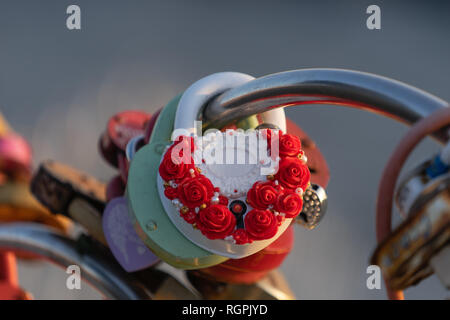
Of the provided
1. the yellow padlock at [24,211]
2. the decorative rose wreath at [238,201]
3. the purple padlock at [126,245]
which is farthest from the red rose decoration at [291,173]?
the yellow padlock at [24,211]

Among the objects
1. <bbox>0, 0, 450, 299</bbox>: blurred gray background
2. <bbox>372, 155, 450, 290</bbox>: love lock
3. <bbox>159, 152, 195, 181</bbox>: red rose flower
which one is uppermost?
<bbox>0, 0, 450, 299</bbox>: blurred gray background

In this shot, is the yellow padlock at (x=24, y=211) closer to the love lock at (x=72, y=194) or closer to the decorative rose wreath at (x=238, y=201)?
the love lock at (x=72, y=194)

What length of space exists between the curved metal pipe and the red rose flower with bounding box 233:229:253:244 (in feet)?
0.63

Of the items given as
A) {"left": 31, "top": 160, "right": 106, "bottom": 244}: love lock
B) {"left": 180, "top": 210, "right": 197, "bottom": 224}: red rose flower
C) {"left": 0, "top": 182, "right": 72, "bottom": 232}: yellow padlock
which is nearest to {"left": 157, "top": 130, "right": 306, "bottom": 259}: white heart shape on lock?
{"left": 180, "top": 210, "right": 197, "bottom": 224}: red rose flower

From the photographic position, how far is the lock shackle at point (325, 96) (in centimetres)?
31

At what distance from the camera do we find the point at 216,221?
1.23 feet

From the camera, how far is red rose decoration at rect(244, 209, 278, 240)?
0.38 m

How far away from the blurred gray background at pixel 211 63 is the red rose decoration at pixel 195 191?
1.80ft

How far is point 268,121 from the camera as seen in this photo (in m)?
0.43

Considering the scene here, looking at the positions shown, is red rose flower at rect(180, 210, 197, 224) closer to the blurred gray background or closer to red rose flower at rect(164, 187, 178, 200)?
red rose flower at rect(164, 187, 178, 200)

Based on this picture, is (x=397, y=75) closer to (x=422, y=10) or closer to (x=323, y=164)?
(x=422, y=10)

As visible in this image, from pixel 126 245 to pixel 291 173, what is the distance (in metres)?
0.20

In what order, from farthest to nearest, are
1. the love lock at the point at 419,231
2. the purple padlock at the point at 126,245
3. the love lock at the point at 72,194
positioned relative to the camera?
the love lock at the point at 72,194
the purple padlock at the point at 126,245
the love lock at the point at 419,231
